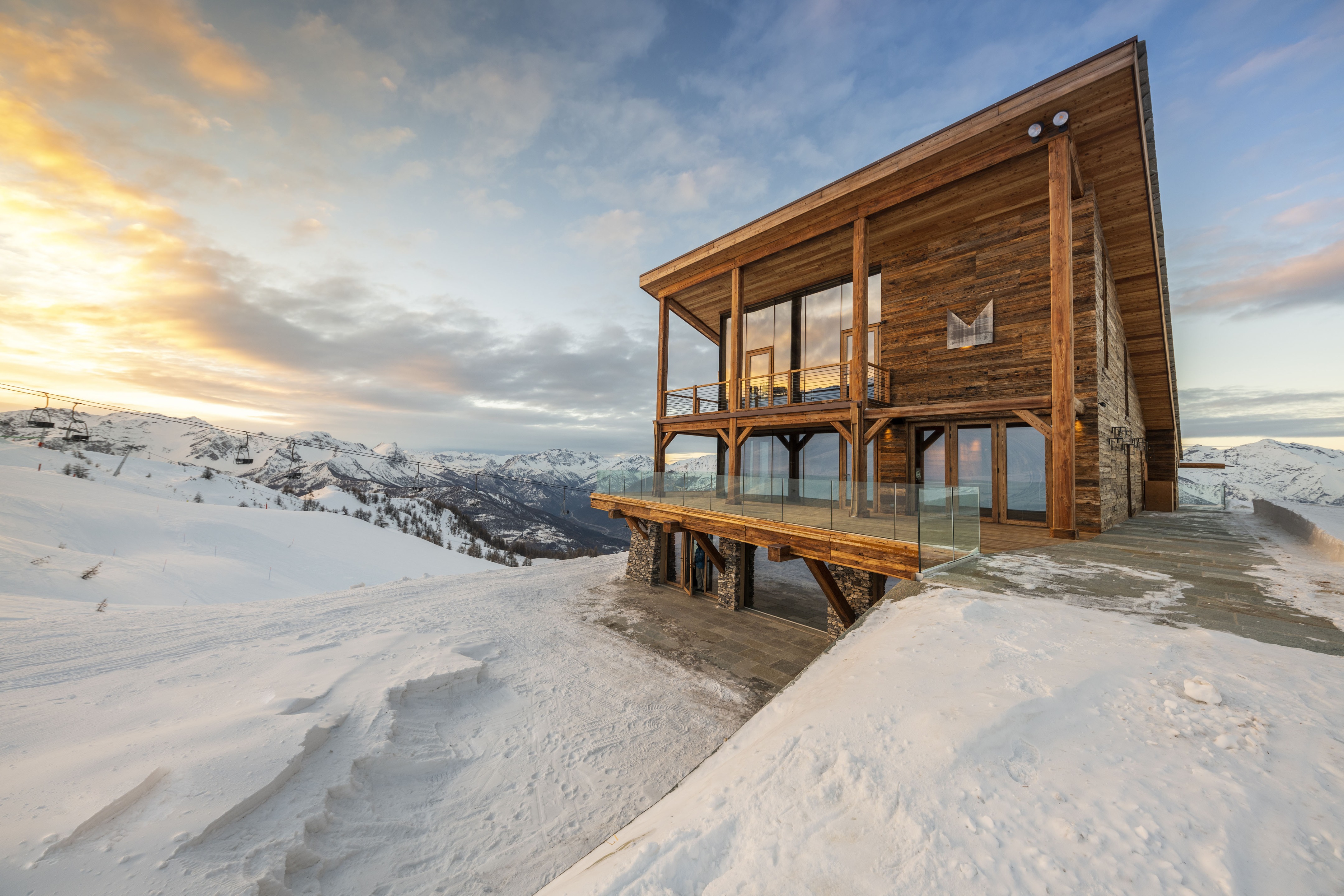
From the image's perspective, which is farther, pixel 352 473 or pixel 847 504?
pixel 352 473

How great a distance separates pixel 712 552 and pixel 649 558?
300cm

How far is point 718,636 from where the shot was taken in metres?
10.5

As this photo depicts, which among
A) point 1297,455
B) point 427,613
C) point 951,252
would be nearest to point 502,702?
point 427,613

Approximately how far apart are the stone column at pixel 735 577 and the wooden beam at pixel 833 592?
3175 millimetres

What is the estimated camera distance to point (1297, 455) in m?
114

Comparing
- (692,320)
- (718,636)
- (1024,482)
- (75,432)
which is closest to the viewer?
(718,636)

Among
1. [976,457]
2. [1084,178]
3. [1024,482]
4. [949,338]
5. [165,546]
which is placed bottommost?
[165,546]

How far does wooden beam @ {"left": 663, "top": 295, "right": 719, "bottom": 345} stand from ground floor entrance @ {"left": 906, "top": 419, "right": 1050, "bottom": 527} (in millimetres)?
9147

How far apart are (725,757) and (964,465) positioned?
40.7 ft

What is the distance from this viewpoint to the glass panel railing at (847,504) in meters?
6.47

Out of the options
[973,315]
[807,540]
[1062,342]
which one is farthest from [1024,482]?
[807,540]

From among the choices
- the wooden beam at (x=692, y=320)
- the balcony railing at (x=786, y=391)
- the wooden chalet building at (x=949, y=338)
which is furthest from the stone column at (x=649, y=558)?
the wooden beam at (x=692, y=320)

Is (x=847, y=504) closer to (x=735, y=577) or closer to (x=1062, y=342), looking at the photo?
(x=735, y=577)

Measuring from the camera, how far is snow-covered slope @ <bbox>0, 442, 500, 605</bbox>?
11508 mm
